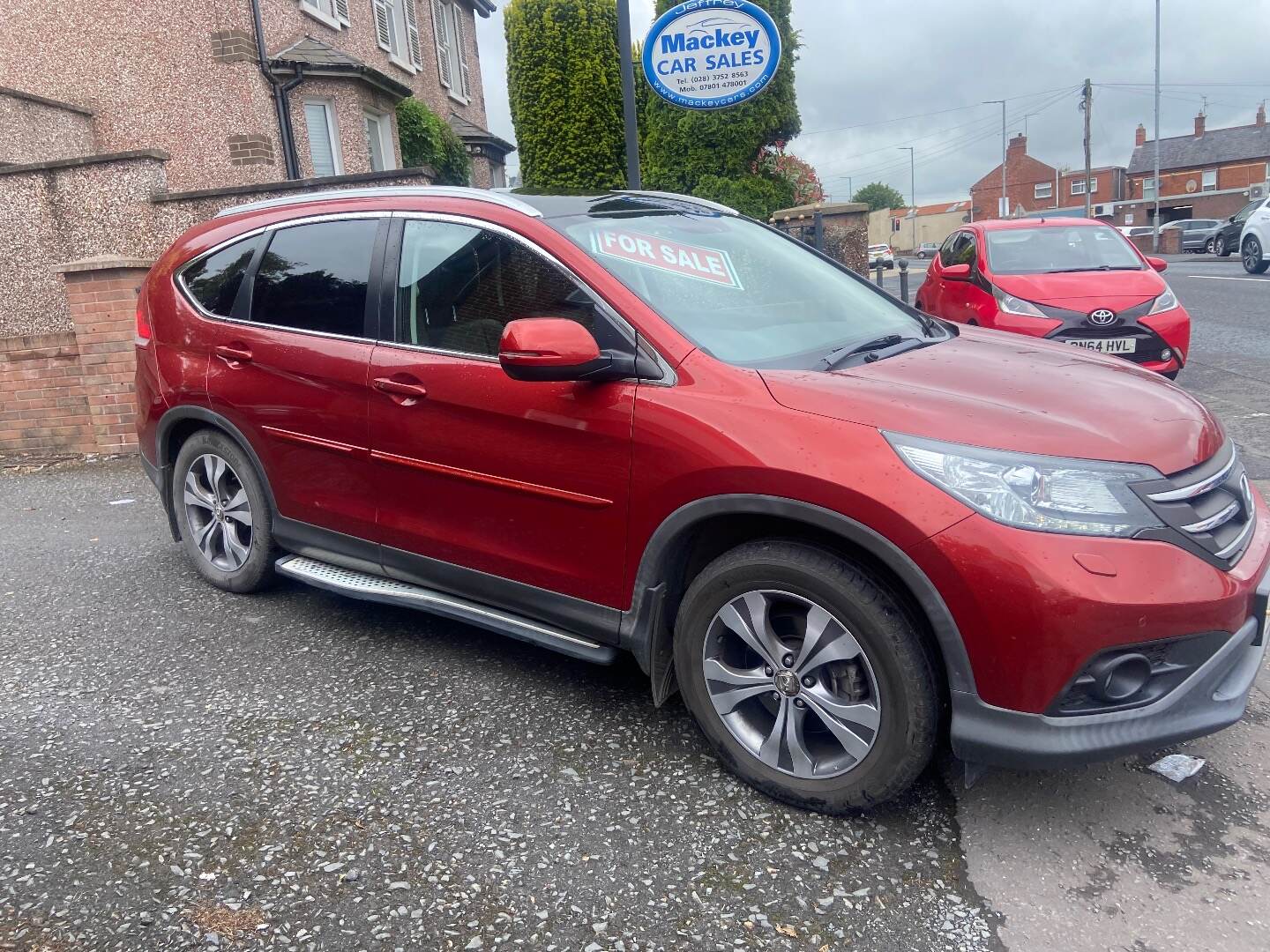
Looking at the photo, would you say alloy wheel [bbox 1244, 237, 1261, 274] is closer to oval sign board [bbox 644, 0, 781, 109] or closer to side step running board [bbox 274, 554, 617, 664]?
oval sign board [bbox 644, 0, 781, 109]

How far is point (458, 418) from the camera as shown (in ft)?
10.9

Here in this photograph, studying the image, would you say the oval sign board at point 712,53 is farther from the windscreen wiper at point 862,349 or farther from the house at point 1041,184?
the house at point 1041,184

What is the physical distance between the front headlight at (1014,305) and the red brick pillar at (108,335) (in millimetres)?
6654

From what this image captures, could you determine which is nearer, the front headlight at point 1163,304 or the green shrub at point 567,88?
the front headlight at point 1163,304

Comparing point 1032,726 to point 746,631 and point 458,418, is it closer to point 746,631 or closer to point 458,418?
point 746,631

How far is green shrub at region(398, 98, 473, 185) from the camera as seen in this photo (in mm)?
17209

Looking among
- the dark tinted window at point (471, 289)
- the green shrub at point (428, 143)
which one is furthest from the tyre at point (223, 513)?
the green shrub at point (428, 143)

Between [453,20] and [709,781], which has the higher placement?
[453,20]

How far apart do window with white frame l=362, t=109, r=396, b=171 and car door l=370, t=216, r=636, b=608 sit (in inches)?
520

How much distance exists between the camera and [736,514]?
2.75 metres

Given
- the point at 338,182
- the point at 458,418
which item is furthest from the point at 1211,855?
the point at 338,182

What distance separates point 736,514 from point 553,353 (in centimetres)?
70

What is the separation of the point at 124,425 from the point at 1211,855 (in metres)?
7.69

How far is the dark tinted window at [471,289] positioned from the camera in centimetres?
318
